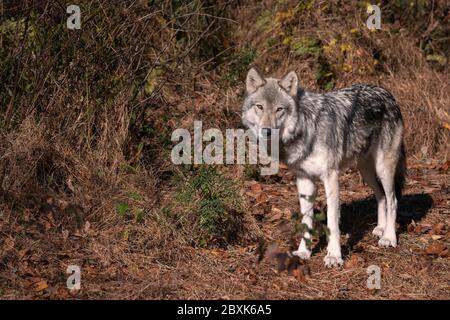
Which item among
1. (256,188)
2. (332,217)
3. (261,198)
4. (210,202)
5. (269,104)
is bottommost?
(332,217)

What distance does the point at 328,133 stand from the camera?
6.32 metres

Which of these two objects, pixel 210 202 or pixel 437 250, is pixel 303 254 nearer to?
pixel 210 202

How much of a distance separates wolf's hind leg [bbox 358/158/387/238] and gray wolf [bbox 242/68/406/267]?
45 millimetres

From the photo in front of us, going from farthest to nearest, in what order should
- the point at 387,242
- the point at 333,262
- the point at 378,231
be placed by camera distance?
the point at 378,231 < the point at 387,242 < the point at 333,262

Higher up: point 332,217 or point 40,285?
point 332,217

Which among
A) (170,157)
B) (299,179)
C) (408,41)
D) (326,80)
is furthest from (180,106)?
(408,41)

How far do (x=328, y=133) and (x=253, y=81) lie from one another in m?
0.86

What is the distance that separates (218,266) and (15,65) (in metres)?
3.24

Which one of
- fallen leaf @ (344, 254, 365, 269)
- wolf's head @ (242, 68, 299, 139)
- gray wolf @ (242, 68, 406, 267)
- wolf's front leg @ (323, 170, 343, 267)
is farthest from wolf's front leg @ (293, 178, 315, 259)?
wolf's head @ (242, 68, 299, 139)

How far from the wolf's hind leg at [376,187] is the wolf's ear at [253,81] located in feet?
4.91

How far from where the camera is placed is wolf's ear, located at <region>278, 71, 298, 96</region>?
248 inches

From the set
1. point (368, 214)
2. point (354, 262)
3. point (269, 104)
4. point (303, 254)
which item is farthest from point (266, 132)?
point (368, 214)

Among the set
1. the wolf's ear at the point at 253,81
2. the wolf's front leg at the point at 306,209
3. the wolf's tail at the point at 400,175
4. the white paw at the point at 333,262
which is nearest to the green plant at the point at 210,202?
the wolf's front leg at the point at 306,209

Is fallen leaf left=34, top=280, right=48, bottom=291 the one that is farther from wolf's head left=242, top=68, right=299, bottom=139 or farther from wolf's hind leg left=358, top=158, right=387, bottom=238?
wolf's hind leg left=358, top=158, right=387, bottom=238
